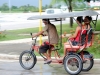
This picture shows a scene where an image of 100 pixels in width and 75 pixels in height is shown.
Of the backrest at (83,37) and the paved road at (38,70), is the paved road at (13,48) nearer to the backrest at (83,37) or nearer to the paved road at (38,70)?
the paved road at (38,70)

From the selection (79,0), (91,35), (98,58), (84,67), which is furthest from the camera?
(79,0)

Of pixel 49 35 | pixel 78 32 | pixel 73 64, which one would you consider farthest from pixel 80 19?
pixel 73 64

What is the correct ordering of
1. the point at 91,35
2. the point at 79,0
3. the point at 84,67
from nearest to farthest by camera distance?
the point at 91,35
the point at 84,67
the point at 79,0

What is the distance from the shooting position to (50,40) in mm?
10102

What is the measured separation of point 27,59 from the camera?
10453 mm

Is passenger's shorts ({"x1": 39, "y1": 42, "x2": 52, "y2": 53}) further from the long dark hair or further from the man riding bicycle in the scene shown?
the long dark hair

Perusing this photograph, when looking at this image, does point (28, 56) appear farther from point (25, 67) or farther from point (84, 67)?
point (84, 67)

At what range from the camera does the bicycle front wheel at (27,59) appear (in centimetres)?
1039

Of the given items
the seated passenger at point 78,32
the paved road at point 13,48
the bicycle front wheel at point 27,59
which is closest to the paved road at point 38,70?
the bicycle front wheel at point 27,59

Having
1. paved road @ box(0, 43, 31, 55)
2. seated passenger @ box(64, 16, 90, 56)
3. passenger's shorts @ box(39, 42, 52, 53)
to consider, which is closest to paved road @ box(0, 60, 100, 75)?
passenger's shorts @ box(39, 42, 52, 53)

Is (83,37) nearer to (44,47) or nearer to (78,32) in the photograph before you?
(78,32)

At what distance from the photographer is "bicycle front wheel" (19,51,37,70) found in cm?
1039

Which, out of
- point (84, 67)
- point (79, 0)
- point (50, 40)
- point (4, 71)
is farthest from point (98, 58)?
point (79, 0)

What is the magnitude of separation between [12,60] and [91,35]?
3952 millimetres
